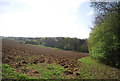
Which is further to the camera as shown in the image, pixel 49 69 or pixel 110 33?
pixel 110 33

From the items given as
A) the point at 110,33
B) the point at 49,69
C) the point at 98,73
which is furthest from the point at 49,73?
the point at 110,33

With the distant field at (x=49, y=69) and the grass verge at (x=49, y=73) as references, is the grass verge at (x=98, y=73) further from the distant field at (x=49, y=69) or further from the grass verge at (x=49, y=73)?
the grass verge at (x=49, y=73)

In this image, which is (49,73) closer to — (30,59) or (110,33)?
(30,59)

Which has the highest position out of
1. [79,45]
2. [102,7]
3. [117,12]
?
[102,7]

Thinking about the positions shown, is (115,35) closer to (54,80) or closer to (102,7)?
(102,7)

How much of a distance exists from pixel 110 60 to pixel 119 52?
→ 1726mm

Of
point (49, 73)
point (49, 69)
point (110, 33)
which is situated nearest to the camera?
point (49, 73)

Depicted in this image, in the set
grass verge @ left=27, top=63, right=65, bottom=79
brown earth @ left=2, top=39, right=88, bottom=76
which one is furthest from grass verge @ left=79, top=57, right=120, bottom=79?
grass verge @ left=27, top=63, right=65, bottom=79

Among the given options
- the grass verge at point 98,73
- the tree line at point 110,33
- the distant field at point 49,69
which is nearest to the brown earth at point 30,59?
the distant field at point 49,69

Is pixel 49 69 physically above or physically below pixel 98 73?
above

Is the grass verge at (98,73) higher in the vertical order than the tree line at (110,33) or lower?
lower

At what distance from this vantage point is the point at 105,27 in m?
12.4

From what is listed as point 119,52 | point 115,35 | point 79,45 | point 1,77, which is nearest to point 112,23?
point 115,35

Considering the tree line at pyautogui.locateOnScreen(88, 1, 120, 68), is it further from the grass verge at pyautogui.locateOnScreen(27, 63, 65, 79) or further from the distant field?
the grass verge at pyautogui.locateOnScreen(27, 63, 65, 79)
